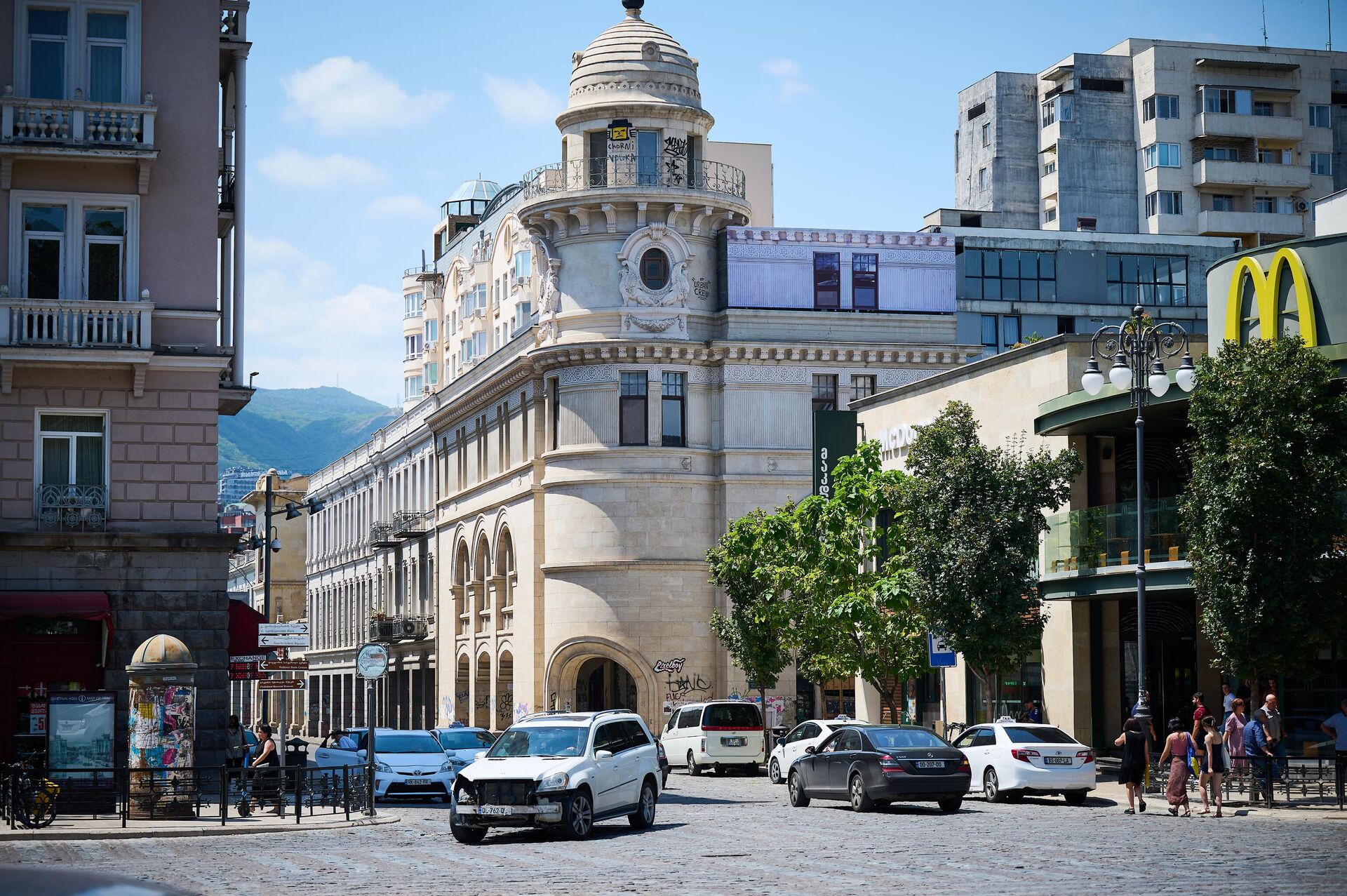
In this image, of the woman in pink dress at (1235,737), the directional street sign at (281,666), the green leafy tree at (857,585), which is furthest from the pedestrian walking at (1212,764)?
the directional street sign at (281,666)

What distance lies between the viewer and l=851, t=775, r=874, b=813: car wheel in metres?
29.4

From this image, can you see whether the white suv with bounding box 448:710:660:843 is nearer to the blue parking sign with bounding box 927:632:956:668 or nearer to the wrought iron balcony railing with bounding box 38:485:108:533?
the wrought iron balcony railing with bounding box 38:485:108:533

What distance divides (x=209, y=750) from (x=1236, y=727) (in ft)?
60.9

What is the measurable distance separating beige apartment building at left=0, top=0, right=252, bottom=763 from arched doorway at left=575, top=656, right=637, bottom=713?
1350 inches

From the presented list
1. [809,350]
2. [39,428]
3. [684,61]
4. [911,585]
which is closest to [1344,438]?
[911,585]

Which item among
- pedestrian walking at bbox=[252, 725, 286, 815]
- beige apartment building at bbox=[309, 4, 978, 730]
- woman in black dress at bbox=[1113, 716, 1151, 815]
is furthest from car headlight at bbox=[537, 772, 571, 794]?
beige apartment building at bbox=[309, 4, 978, 730]

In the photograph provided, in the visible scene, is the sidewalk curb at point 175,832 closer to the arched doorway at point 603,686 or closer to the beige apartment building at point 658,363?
the beige apartment building at point 658,363

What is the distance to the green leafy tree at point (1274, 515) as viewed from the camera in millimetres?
29453

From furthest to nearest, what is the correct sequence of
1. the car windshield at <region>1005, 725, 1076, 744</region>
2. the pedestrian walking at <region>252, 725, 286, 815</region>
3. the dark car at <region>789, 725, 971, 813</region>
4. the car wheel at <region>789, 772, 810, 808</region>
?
the car wheel at <region>789, 772, 810, 808</region>
the car windshield at <region>1005, 725, 1076, 744</region>
the dark car at <region>789, 725, 971, 813</region>
the pedestrian walking at <region>252, 725, 286, 815</region>

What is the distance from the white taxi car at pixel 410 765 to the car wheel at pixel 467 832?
29.7 ft

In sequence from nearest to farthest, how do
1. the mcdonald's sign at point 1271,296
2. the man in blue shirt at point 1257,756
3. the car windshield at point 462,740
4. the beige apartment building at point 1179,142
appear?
the man in blue shirt at point 1257,756 < the mcdonald's sign at point 1271,296 < the car windshield at point 462,740 < the beige apartment building at point 1179,142

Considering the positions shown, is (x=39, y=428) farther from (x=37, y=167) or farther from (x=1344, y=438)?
(x=1344, y=438)

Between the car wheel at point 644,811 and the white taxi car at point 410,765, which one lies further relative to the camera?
the white taxi car at point 410,765

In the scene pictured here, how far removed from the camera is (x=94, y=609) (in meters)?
31.8
